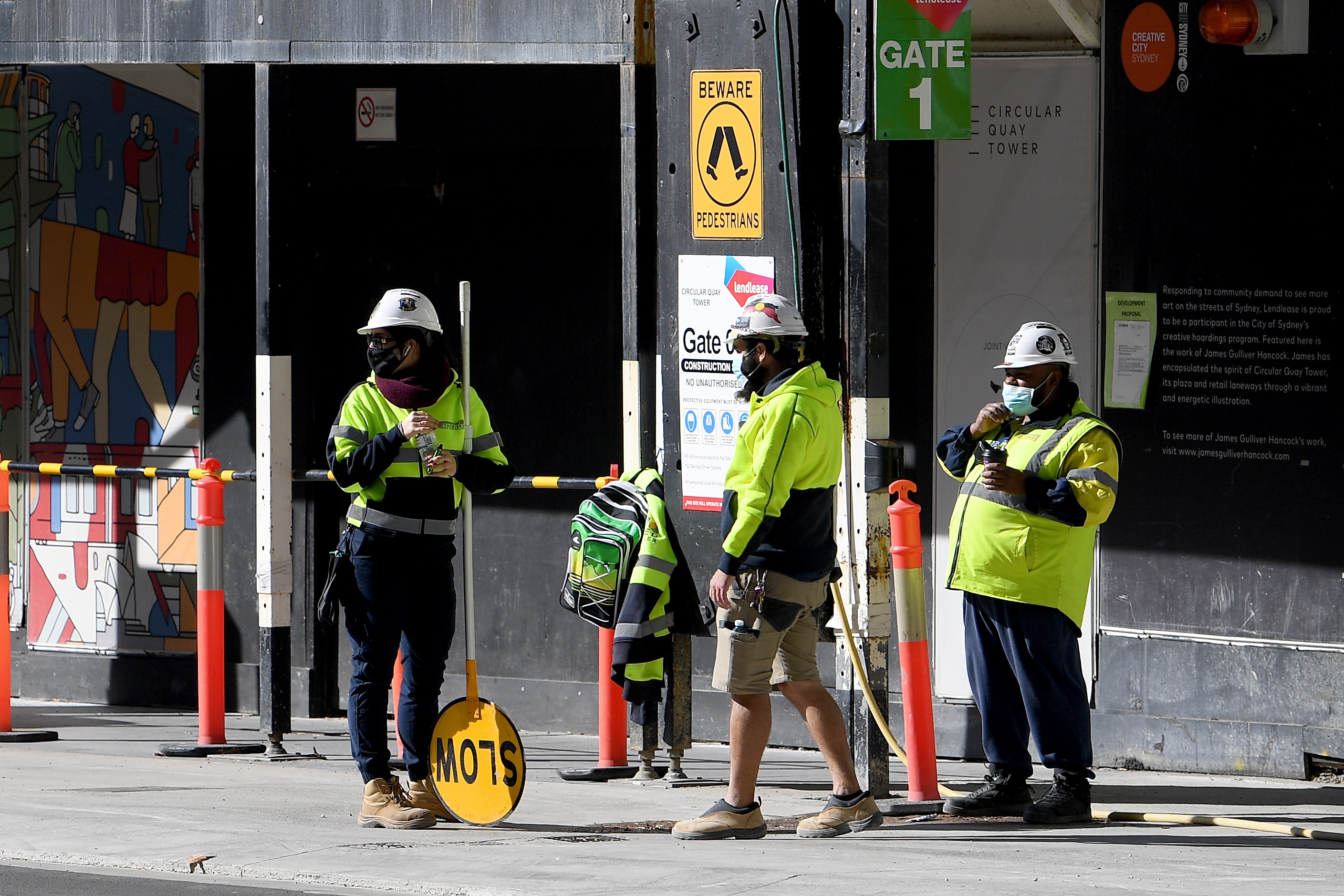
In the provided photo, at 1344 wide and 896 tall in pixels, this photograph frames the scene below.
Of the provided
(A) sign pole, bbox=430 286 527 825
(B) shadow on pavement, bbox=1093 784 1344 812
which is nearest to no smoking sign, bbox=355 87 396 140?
(A) sign pole, bbox=430 286 527 825

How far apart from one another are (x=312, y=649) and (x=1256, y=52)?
5.73 meters

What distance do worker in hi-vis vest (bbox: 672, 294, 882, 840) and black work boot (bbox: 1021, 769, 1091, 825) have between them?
0.67m

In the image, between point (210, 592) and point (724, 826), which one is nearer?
point (724, 826)

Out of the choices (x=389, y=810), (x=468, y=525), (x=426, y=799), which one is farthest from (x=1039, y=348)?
(x=389, y=810)

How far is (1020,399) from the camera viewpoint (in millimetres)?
7777

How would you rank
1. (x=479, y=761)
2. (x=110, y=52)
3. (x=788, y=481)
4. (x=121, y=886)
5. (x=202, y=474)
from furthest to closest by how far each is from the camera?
(x=110, y=52), (x=202, y=474), (x=479, y=761), (x=788, y=481), (x=121, y=886)

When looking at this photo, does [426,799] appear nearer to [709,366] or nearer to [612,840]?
[612,840]

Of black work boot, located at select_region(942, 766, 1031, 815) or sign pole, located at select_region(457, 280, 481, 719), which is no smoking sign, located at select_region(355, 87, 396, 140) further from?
black work boot, located at select_region(942, 766, 1031, 815)

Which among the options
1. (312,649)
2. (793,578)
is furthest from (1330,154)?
(312,649)

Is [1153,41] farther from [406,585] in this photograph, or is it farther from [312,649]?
[312,649]

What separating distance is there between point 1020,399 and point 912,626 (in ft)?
3.34

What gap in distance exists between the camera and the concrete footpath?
6.72m

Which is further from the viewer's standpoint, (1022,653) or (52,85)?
(52,85)

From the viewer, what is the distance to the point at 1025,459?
7801mm
